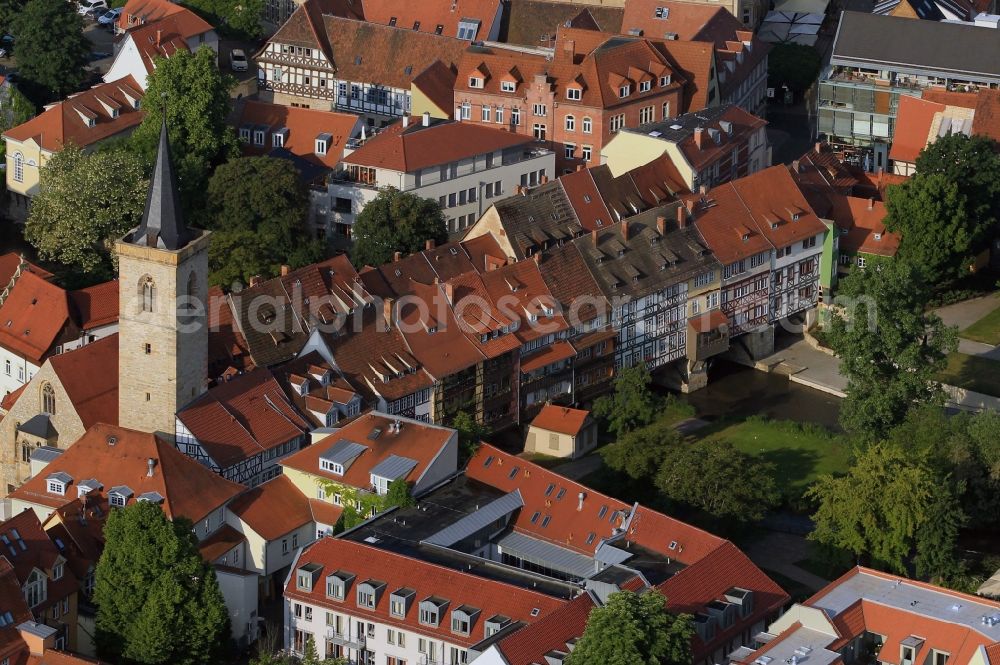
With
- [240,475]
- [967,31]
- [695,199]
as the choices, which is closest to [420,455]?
[240,475]

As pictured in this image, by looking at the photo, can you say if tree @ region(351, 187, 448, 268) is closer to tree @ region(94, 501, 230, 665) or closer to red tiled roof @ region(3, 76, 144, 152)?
red tiled roof @ region(3, 76, 144, 152)

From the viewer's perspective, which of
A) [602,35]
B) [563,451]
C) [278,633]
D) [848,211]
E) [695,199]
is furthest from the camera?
[602,35]

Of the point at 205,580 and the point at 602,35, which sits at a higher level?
the point at 602,35

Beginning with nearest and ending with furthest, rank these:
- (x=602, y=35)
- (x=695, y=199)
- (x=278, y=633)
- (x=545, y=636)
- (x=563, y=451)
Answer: (x=545, y=636), (x=278, y=633), (x=563, y=451), (x=695, y=199), (x=602, y=35)

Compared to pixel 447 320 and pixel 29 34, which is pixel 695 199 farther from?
pixel 29 34

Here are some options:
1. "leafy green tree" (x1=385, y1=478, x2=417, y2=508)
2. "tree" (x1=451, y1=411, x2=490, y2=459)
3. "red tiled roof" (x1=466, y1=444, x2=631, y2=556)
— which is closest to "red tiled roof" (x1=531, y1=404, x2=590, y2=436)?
"tree" (x1=451, y1=411, x2=490, y2=459)

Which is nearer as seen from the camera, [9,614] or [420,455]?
[9,614]

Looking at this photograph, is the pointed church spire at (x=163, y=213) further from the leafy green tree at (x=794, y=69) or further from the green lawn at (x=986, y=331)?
the leafy green tree at (x=794, y=69)
